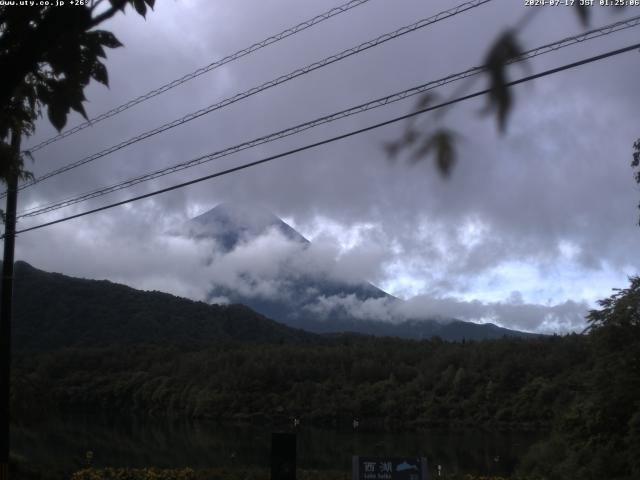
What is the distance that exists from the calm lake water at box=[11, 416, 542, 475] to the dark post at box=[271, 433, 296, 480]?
9.80 m

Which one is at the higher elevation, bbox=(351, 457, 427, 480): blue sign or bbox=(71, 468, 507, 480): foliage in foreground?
bbox=(351, 457, 427, 480): blue sign

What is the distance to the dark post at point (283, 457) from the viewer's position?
10.8m

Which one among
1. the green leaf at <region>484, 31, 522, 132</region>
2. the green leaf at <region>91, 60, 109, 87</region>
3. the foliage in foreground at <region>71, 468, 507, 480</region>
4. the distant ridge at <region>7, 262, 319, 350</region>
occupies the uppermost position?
the distant ridge at <region>7, 262, 319, 350</region>

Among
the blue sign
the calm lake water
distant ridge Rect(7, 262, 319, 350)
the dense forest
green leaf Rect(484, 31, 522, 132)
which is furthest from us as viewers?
distant ridge Rect(7, 262, 319, 350)

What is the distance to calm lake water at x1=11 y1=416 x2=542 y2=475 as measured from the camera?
33.7m

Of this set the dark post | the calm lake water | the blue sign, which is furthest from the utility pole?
the blue sign

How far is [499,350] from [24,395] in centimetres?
7069

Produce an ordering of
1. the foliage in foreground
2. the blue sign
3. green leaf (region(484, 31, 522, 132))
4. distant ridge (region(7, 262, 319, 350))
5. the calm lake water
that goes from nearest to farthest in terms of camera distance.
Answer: green leaf (region(484, 31, 522, 132)) < the blue sign < the foliage in foreground < the calm lake water < distant ridge (region(7, 262, 319, 350))

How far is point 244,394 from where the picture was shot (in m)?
84.8

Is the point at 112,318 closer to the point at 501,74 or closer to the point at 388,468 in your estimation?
the point at 388,468

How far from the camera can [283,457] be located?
1087 centimetres

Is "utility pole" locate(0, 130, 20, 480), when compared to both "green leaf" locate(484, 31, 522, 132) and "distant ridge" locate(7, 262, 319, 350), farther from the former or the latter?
"distant ridge" locate(7, 262, 319, 350)

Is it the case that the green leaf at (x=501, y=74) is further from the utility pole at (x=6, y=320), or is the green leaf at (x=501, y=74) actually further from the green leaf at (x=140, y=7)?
the utility pole at (x=6, y=320)

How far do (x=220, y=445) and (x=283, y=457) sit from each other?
129ft
